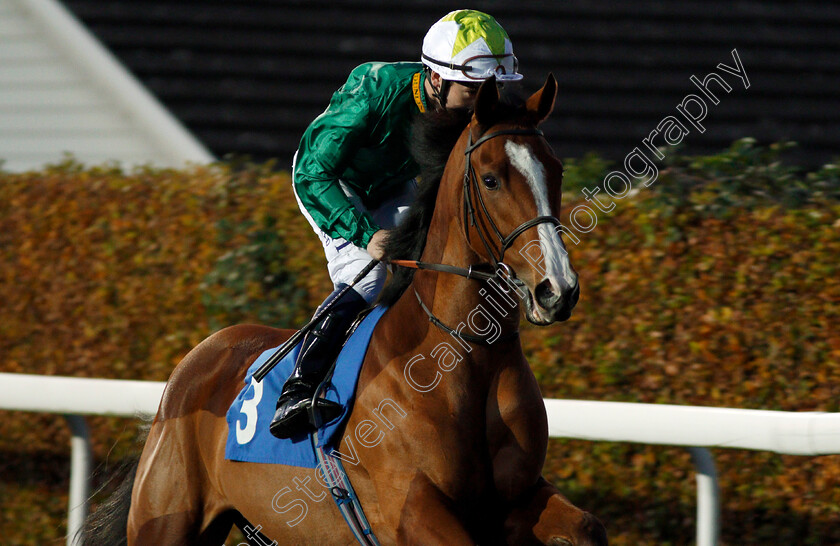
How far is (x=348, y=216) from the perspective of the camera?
2.97m

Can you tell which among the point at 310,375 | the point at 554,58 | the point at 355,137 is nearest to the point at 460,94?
the point at 355,137

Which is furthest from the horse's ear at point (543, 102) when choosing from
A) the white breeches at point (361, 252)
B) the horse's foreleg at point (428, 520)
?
the horse's foreleg at point (428, 520)

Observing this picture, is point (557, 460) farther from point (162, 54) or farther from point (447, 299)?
point (162, 54)

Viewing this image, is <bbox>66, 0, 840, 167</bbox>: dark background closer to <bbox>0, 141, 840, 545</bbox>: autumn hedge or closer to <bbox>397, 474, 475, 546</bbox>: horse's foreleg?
<bbox>0, 141, 840, 545</bbox>: autumn hedge

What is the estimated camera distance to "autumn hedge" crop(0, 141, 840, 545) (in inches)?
154

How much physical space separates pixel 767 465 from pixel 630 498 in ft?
1.91

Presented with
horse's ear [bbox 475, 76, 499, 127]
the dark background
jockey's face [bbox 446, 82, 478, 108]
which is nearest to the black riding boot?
jockey's face [bbox 446, 82, 478, 108]

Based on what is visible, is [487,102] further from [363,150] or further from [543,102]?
[363,150]

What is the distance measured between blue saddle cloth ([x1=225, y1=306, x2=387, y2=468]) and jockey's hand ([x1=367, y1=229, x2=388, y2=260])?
0.19 meters

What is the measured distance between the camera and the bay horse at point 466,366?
249 centimetres

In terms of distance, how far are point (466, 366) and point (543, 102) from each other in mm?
762

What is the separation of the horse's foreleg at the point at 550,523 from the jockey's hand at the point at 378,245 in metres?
0.82

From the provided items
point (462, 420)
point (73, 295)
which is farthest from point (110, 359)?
point (462, 420)

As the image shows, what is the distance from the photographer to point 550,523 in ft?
8.57
